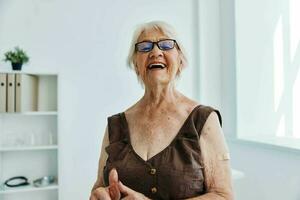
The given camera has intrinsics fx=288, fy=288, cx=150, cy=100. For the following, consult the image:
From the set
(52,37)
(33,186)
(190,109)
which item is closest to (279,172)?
(190,109)

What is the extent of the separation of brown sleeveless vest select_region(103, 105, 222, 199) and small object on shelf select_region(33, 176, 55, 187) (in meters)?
1.67

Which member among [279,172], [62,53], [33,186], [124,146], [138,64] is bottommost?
[33,186]

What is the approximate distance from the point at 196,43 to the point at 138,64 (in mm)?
2064

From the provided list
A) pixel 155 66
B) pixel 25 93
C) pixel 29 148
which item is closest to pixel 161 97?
pixel 155 66

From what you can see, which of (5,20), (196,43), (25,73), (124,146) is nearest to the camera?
(124,146)

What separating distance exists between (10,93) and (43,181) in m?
0.80

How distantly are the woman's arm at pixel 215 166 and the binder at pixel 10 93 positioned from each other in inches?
71.1

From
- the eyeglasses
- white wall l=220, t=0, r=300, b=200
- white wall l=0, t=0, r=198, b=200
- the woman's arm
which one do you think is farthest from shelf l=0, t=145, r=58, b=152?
the woman's arm

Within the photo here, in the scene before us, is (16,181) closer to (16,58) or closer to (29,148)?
(29,148)

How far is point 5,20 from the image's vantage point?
2559 mm

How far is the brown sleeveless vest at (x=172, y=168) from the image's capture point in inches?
38.9

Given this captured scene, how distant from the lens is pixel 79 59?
2.71m

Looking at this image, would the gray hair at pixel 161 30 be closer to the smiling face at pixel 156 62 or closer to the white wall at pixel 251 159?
the smiling face at pixel 156 62

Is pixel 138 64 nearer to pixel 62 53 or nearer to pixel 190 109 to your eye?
pixel 190 109
